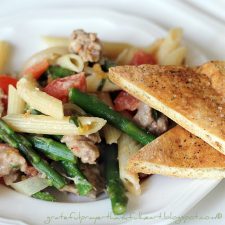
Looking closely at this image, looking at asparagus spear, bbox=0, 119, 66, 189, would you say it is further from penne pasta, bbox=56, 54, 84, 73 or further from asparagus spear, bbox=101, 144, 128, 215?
penne pasta, bbox=56, 54, 84, 73

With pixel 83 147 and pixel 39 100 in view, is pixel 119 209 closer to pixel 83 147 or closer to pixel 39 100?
pixel 83 147

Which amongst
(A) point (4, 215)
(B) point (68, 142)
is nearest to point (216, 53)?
(B) point (68, 142)

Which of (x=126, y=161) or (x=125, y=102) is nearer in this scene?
(x=126, y=161)

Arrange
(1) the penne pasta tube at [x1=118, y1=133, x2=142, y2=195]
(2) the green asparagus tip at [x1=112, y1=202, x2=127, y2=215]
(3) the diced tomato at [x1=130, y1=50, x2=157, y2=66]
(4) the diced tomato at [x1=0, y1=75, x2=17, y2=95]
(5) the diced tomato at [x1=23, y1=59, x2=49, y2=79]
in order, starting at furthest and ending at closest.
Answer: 1. (3) the diced tomato at [x1=130, y1=50, x2=157, y2=66]
2. (5) the diced tomato at [x1=23, y1=59, x2=49, y2=79]
3. (4) the diced tomato at [x1=0, y1=75, x2=17, y2=95]
4. (1) the penne pasta tube at [x1=118, y1=133, x2=142, y2=195]
5. (2) the green asparagus tip at [x1=112, y1=202, x2=127, y2=215]

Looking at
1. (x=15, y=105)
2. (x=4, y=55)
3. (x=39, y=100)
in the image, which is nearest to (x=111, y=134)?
(x=39, y=100)

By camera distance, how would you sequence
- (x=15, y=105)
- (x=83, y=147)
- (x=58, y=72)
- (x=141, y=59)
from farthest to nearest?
(x=141, y=59) < (x=58, y=72) < (x=15, y=105) < (x=83, y=147)

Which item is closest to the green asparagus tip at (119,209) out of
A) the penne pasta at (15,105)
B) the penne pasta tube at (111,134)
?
the penne pasta tube at (111,134)

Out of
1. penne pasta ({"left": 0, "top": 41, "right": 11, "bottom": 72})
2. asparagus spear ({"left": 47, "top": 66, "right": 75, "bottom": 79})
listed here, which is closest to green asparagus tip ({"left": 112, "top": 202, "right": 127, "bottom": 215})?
asparagus spear ({"left": 47, "top": 66, "right": 75, "bottom": 79})

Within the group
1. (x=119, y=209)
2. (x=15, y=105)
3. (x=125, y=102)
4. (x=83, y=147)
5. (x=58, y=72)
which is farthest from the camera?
(x=58, y=72)
